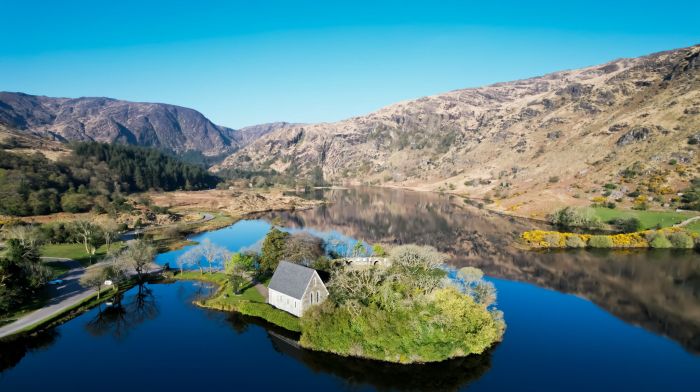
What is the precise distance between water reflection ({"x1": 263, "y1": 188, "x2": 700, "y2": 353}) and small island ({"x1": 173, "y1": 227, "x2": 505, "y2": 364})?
25.9 meters

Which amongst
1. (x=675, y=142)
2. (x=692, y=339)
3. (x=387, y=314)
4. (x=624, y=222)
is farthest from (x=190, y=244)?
(x=675, y=142)

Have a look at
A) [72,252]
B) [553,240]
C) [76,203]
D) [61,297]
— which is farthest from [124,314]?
[76,203]

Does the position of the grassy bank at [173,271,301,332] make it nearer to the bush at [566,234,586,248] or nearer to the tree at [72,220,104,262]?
the tree at [72,220,104,262]

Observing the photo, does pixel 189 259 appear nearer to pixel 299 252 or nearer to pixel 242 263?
pixel 242 263

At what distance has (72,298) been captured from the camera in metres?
58.7

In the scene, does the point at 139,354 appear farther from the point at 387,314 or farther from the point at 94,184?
the point at 94,184

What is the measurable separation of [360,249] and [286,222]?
69.1 meters

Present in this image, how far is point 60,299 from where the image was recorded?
191ft

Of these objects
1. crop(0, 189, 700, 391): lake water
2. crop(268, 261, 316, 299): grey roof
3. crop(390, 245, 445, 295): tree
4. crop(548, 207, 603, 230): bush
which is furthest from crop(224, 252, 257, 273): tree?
crop(548, 207, 603, 230): bush

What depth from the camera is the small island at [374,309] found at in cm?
4362

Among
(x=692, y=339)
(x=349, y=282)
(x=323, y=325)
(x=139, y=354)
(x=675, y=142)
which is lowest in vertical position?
(x=692, y=339)

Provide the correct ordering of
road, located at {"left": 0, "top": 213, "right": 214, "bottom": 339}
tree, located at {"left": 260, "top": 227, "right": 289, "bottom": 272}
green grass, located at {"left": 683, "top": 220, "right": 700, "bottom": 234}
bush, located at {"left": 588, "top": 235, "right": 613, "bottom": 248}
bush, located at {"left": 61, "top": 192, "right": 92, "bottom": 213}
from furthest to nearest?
bush, located at {"left": 61, "top": 192, "right": 92, "bottom": 213}
green grass, located at {"left": 683, "top": 220, "right": 700, "bottom": 234}
bush, located at {"left": 588, "top": 235, "right": 613, "bottom": 248}
tree, located at {"left": 260, "top": 227, "right": 289, "bottom": 272}
road, located at {"left": 0, "top": 213, "right": 214, "bottom": 339}

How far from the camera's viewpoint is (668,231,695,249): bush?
9694cm

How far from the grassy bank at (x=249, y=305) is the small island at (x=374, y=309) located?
13 centimetres
